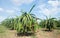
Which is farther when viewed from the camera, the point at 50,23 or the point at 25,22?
the point at 50,23

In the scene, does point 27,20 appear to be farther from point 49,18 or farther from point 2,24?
point 2,24

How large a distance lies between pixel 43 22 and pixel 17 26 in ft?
21.3

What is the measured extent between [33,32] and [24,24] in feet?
6.31

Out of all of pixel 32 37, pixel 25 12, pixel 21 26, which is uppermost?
pixel 25 12

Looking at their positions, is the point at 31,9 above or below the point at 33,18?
above

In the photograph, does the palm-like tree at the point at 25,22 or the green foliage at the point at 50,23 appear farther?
the green foliage at the point at 50,23

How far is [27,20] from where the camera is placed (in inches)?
585

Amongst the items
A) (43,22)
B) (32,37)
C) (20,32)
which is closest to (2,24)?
(43,22)

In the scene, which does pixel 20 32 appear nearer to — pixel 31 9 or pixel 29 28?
pixel 29 28

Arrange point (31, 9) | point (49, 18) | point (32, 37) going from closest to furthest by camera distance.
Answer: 1. point (32, 37)
2. point (31, 9)
3. point (49, 18)

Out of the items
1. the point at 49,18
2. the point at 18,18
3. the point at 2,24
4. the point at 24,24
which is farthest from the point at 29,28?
the point at 2,24

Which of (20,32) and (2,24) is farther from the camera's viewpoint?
(2,24)

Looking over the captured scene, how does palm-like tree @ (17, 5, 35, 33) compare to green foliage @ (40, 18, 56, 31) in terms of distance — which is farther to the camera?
green foliage @ (40, 18, 56, 31)

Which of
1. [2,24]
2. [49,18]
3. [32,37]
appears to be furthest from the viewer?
[2,24]
